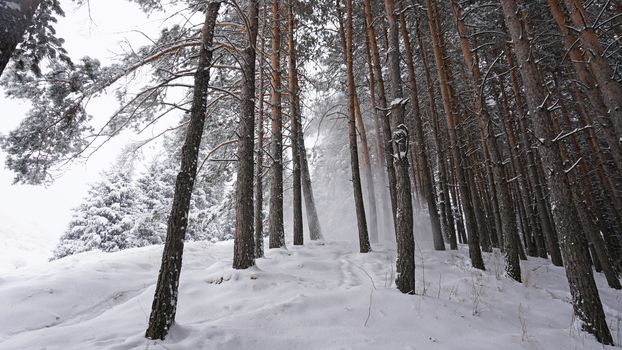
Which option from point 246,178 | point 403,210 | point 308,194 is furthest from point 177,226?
point 308,194

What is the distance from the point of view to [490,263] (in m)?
10.3

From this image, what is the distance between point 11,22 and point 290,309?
16.1 feet

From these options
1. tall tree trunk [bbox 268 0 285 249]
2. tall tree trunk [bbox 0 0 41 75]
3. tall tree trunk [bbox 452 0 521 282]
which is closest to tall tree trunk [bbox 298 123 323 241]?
tall tree trunk [bbox 268 0 285 249]

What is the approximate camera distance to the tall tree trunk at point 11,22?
3.58 m

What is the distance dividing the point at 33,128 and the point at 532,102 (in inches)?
370

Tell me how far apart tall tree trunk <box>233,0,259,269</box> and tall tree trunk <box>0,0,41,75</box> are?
3237 mm

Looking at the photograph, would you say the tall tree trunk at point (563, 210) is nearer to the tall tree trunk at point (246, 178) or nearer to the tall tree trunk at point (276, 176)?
the tall tree trunk at point (246, 178)

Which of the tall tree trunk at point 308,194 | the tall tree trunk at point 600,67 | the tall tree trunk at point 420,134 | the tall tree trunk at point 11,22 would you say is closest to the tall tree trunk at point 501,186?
the tall tree trunk at point 420,134

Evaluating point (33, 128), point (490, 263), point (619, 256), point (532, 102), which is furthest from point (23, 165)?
point (619, 256)

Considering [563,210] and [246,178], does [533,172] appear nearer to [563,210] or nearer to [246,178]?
[563,210]

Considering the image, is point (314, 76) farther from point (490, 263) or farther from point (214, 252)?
point (490, 263)

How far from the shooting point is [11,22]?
3646 millimetres

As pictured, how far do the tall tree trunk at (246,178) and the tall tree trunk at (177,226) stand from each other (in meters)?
1.89

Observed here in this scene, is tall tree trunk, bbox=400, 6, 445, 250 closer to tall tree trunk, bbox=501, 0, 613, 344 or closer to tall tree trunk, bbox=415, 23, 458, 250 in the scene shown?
tall tree trunk, bbox=415, 23, 458, 250
